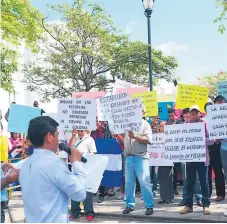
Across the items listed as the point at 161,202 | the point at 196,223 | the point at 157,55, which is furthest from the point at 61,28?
the point at 196,223

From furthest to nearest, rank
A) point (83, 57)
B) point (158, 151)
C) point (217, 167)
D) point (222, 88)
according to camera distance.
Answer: point (83, 57)
point (217, 167)
point (158, 151)
point (222, 88)

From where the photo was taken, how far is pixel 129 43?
84.3ft

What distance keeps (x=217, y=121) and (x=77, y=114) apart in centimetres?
225

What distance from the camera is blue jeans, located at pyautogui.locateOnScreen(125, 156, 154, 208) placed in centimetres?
657

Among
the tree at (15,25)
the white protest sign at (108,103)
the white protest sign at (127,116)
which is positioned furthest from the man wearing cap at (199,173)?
the tree at (15,25)

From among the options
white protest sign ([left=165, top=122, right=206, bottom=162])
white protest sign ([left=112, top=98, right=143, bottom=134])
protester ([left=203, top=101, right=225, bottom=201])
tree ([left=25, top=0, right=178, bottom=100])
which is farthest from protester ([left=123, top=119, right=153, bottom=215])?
tree ([left=25, top=0, right=178, bottom=100])

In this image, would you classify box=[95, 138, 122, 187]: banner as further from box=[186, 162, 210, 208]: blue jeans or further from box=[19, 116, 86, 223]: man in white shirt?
box=[19, 116, 86, 223]: man in white shirt

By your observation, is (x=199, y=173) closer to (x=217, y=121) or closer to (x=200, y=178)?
(x=200, y=178)

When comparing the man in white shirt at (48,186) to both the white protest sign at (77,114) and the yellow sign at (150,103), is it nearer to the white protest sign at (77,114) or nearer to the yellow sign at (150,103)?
the white protest sign at (77,114)

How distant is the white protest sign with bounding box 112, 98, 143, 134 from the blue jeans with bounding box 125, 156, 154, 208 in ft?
2.00

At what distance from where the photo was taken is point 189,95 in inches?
312

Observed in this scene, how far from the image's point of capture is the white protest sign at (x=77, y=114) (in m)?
6.48

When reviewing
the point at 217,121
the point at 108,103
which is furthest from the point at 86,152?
the point at 217,121

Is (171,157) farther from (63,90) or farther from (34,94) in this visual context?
(34,94)
